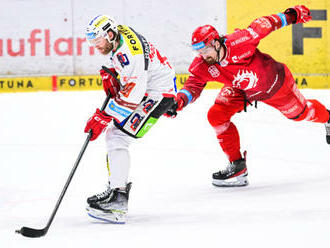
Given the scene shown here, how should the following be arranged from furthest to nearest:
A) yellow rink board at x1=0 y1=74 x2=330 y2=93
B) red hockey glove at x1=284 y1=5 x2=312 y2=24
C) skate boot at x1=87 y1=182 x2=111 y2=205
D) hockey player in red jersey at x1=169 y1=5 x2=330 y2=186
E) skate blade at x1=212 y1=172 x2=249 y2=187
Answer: yellow rink board at x1=0 y1=74 x2=330 y2=93
red hockey glove at x1=284 y1=5 x2=312 y2=24
skate blade at x1=212 y1=172 x2=249 y2=187
hockey player in red jersey at x1=169 y1=5 x2=330 y2=186
skate boot at x1=87 y1=182 x2=111 y2=205

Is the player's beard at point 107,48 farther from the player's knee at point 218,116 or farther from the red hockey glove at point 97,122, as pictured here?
the player's knee at point 218,116

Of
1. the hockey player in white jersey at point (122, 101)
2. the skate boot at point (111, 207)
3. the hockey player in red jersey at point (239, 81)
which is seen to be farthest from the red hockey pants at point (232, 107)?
the skate boot at point (111, 207)

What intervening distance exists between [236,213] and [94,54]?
508cm

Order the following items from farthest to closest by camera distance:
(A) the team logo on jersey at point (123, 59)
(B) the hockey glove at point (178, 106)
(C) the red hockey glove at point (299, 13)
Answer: (C) the red hockey glove at point (299, 13) < (B) the hockey glove at point (178, 106) < (A) the team logo on jersey at point (123, 59)

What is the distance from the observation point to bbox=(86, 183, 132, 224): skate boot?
299 cm

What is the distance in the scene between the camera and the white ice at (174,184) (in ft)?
8.98

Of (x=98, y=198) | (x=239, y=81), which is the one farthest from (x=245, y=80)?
(x=98, y=198)

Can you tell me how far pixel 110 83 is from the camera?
3.20 metres

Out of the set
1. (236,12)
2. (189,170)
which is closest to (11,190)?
(189,170)

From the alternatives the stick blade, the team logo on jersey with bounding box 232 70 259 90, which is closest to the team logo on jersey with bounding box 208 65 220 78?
the team logo on jersey with bounding box 232 70 259 90

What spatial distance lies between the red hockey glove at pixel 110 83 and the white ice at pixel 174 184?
619 mm

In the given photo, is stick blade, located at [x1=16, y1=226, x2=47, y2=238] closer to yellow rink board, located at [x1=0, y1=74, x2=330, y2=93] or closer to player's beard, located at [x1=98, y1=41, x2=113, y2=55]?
player's beard, located at [x1=98, y1=41, x2=113, y2=55]

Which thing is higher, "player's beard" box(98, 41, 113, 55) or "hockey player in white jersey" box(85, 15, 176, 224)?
"player's beard" box(98, 41, 113, 55)

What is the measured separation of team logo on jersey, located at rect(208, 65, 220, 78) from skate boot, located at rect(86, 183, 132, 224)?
1.04 m
